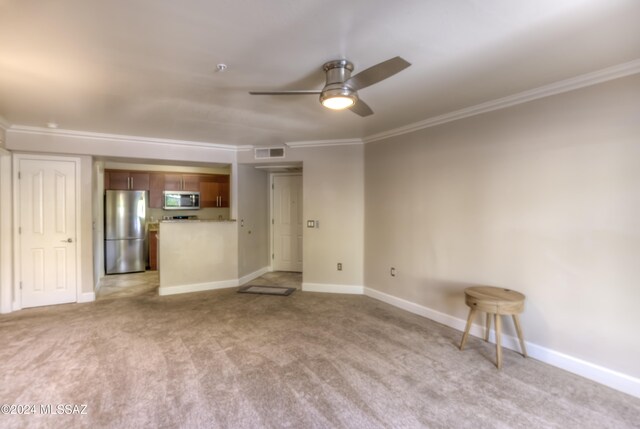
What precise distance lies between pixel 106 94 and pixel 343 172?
307cm

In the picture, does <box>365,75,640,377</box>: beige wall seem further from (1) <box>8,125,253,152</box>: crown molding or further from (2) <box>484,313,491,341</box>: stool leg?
(1) <box>8,125,253,152</box>: crown molding

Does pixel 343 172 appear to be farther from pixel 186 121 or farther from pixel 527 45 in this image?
pixel 527 45

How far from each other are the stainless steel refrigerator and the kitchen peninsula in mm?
1970

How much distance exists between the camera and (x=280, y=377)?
238 centimetres

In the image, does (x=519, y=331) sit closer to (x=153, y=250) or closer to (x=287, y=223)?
(x=287, y=223)

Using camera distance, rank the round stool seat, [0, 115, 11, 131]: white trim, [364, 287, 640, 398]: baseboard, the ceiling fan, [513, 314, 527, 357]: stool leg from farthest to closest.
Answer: [0, 115, 11, 131]: white trim < [513, 314, 527, 357]: stool leg < the round stool seat < [364, 287, 640, 398]: baseboard < the ceiling fan

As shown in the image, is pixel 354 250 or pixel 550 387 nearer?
pixel 550 387

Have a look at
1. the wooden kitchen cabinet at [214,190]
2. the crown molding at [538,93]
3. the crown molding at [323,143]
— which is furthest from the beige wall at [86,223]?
the crown molding at [538,93]

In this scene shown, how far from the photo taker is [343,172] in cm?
472

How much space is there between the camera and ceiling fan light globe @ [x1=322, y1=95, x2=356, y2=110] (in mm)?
2160

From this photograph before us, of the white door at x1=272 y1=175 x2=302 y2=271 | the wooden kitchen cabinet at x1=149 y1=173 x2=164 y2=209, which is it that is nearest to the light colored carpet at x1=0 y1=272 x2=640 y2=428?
the white door at x1=272 y1=175 x2=302 y2=271

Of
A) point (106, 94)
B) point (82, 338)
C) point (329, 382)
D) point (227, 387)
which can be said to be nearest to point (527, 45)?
point (329, 382)

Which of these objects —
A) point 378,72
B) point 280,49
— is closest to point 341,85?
point 378,72

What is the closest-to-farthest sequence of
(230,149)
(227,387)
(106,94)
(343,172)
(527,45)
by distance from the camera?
(527,45) → (227,387) → (106,94) → (343,172) → (230,149)
